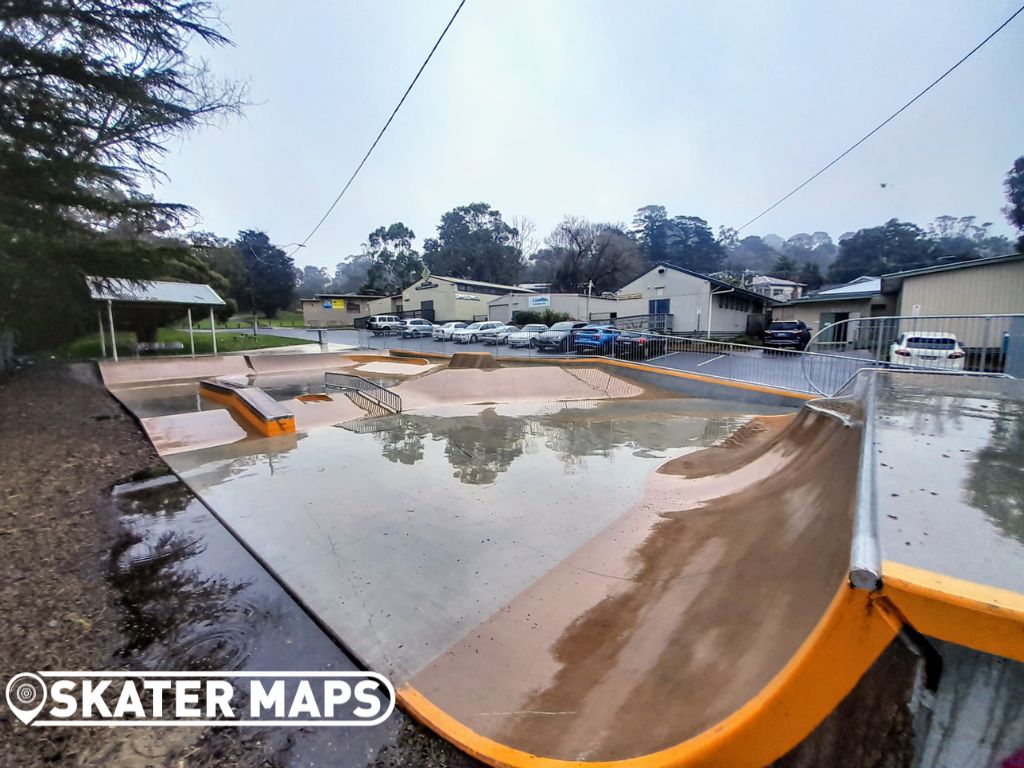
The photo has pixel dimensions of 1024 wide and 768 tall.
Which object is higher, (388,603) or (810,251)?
(810,251)

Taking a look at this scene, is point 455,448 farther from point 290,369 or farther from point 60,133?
point 290,369

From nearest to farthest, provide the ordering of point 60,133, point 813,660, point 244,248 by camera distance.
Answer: point 813,660
point 60,133
point 244,248

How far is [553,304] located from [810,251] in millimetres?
95701

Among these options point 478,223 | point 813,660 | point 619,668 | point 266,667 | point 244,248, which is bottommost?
point 266,667

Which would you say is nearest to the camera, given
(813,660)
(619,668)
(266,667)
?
(813,660)

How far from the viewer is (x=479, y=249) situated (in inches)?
2325

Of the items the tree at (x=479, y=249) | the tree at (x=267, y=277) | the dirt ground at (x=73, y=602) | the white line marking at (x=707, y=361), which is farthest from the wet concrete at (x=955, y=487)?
the tree at (x=267, y=277)

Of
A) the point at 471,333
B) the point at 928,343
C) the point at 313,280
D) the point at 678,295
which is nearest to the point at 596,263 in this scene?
the point at 678,295

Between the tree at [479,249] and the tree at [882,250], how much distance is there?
4322 cm

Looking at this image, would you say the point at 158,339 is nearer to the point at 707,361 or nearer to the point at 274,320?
the point at 707,361

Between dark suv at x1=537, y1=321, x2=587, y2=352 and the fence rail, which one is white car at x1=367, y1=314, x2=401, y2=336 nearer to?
the fence rail

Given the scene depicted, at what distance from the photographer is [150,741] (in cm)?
226

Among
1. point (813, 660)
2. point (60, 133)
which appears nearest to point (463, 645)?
point (813, 660)

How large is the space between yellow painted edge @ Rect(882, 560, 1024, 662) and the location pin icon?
4.01m
